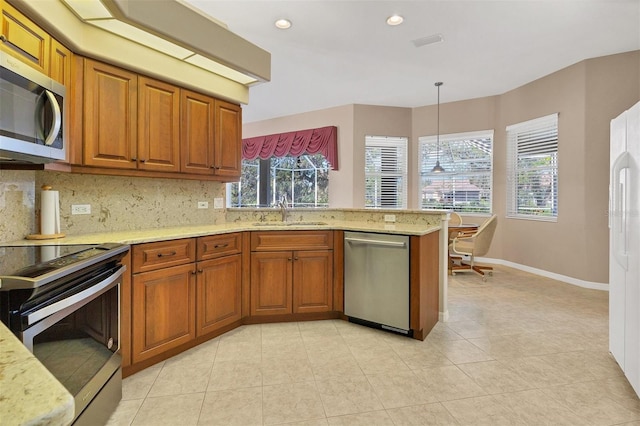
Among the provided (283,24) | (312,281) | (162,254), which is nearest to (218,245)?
(162,254)

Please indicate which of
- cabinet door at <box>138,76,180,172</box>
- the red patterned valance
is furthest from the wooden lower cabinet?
the red patterned valance

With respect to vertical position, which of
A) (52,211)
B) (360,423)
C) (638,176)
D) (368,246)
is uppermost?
(638,176)

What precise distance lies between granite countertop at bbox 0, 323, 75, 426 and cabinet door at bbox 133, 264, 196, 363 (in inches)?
69.8

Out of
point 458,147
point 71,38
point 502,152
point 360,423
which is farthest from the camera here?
point 458,147

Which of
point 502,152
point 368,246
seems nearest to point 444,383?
point 368,246

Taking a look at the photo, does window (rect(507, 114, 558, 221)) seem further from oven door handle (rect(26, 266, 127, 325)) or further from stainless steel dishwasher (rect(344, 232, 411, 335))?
oven door handle (rect(26, 266, 127, 325))

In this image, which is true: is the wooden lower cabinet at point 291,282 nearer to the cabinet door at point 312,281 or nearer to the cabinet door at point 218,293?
the cabinet door at point 312,281

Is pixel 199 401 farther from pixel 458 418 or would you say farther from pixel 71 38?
pixel 71 38

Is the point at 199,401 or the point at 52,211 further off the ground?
the point at 52,211

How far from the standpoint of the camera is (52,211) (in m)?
2.22

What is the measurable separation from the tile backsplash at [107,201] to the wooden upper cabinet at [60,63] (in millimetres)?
674

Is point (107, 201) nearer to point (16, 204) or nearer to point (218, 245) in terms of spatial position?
point (16, 204)

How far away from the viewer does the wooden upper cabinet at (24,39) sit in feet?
5.39

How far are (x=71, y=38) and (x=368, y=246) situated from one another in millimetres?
2574
